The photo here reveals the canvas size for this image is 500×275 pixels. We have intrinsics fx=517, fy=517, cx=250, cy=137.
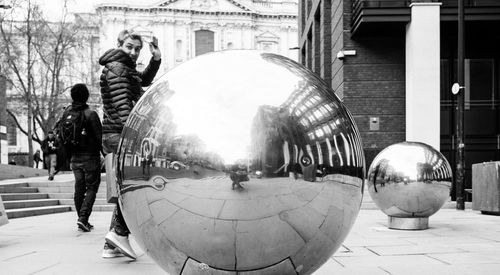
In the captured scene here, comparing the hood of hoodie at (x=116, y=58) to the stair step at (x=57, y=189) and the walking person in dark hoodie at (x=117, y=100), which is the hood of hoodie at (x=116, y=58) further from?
the stair step at (x=57, y=189)

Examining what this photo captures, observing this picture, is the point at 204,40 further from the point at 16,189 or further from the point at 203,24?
the point at 16,189

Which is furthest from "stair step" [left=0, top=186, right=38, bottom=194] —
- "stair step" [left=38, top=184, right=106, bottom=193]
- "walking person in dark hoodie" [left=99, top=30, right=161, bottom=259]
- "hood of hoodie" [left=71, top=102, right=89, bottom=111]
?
"walking person in dark hoodie" [left=99, top=30, right=161, bottom=259]

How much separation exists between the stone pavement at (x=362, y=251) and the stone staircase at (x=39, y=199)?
9.07 feet

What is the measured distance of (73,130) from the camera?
22.9 feet

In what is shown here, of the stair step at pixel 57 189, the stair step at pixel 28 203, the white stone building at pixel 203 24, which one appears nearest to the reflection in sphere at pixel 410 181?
the stair step at pixel 28 203

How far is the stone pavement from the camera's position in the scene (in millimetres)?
4738

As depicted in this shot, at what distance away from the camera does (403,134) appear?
16531mm

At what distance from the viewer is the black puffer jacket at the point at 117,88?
5207 mm

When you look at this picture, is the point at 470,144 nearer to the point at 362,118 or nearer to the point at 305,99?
the point at 362,118

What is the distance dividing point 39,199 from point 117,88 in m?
9.22

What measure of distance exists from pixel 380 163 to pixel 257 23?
66.8 meters

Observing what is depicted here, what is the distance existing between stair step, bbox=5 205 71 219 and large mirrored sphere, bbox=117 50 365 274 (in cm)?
865

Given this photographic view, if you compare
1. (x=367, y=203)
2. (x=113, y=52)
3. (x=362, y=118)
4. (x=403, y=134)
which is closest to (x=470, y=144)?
(x=403, y=134)

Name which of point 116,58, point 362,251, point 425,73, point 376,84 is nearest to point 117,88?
point 116,58
